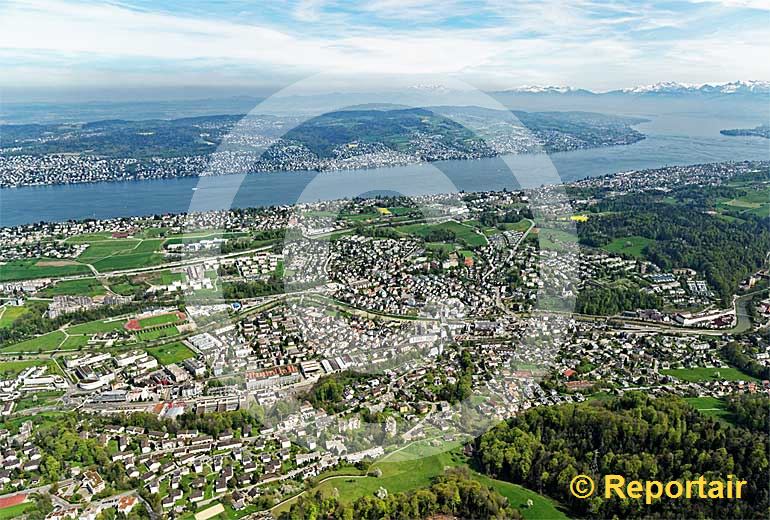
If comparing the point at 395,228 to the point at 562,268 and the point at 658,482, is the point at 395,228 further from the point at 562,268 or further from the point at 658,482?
the point at 658,482

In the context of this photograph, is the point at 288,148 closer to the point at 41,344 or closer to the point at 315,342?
the point at 41,344

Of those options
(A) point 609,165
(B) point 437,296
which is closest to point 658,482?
(B) point 437,296

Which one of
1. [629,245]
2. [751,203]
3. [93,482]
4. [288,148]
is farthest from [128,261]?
[751,203]

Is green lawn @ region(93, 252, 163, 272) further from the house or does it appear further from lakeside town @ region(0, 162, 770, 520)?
the house

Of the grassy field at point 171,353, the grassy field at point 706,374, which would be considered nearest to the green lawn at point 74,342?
the grassy field at point 171,353

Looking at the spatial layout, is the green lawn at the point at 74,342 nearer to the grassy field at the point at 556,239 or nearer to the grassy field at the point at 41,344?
the grassy field at the point at 41,344

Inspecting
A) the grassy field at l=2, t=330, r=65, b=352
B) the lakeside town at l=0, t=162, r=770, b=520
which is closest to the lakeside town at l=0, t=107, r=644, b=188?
the lakeside town at l=0, t=162, r=770, b=520
